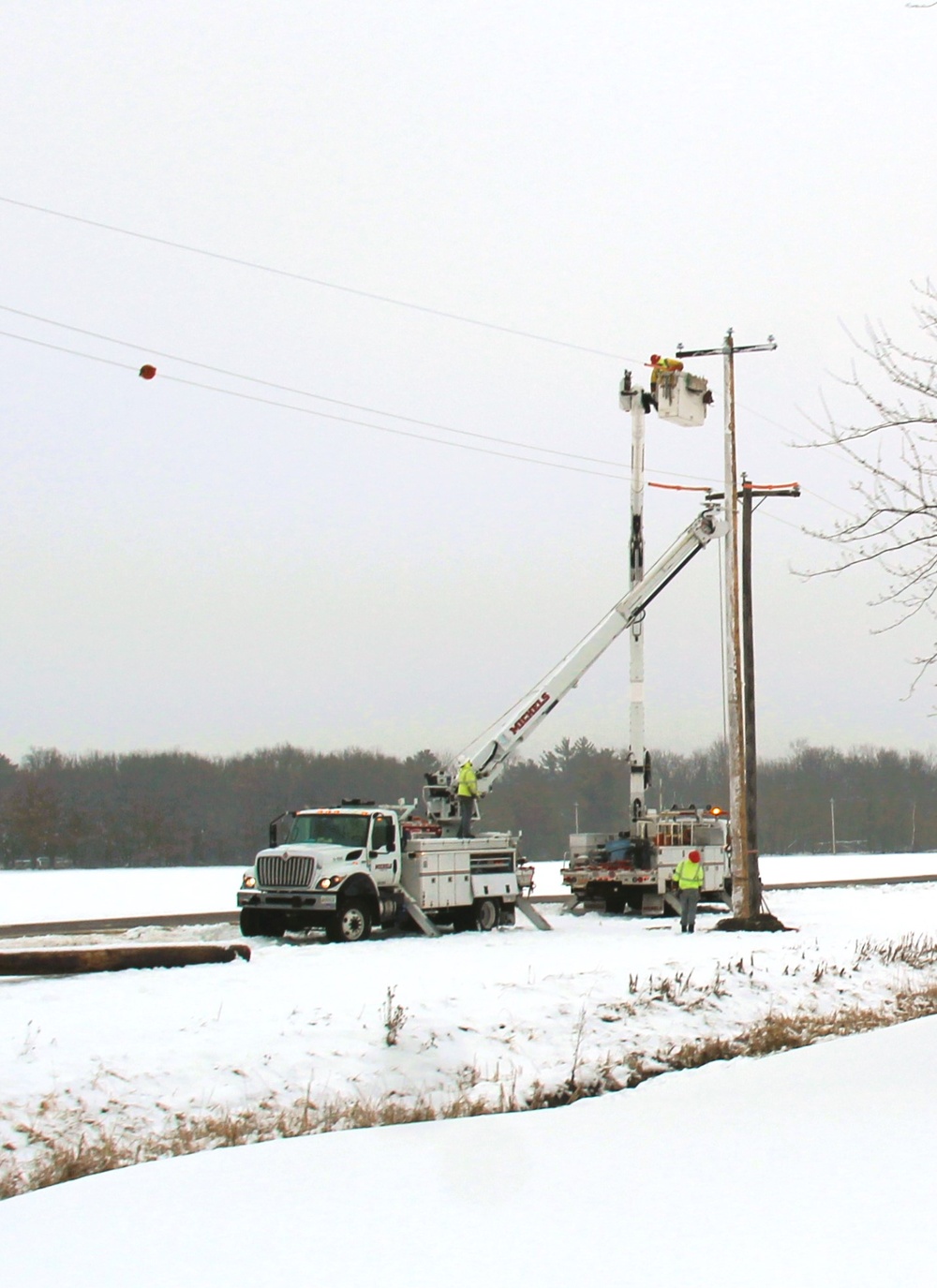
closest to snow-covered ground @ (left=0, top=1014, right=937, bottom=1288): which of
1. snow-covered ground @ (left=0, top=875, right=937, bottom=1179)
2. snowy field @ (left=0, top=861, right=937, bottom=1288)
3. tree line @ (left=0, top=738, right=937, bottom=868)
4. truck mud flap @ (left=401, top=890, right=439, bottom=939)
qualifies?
snowy field @ (left=0, top=861, right=937, bottom=1288)

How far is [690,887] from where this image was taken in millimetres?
26547

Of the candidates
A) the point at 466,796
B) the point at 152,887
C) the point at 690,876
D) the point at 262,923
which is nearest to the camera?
the point at 262,923

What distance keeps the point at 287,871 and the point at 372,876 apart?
5.60ft

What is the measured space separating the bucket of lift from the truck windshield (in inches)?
431

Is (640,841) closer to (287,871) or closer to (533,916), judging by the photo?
→ (533,916)

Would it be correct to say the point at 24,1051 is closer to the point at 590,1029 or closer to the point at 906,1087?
the point at 590,1029

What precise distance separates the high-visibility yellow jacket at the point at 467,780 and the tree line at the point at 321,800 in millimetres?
54728

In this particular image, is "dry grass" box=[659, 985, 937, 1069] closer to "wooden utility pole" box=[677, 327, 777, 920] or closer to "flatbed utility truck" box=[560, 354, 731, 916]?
"wooden utility pole" box=[677, 327, 777, 920]

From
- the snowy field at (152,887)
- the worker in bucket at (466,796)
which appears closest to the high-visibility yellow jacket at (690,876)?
the worker in bucket at (466,796)

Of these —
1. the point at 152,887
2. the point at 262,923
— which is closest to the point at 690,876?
the point at 262,923

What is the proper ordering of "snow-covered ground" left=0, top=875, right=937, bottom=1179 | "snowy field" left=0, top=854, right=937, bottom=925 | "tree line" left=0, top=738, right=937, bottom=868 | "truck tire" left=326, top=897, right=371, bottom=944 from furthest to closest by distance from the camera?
"tree line" left=0, top=738, right=937, bottom=868, "snowy field" left=0, top=854, right=937, bottom=925, "truck tire" left=326, top=897, right=371, bottom=944, "snow-covered ground" left=0, top=875, right=937, bottom=1179

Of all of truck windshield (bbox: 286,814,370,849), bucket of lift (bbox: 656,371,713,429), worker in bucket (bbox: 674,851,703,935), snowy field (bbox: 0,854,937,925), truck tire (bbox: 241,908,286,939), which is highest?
bucket of lift (bbox: 656,371,713,429)

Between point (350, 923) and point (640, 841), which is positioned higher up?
point (640, 841)

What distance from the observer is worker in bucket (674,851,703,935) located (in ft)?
85.6
